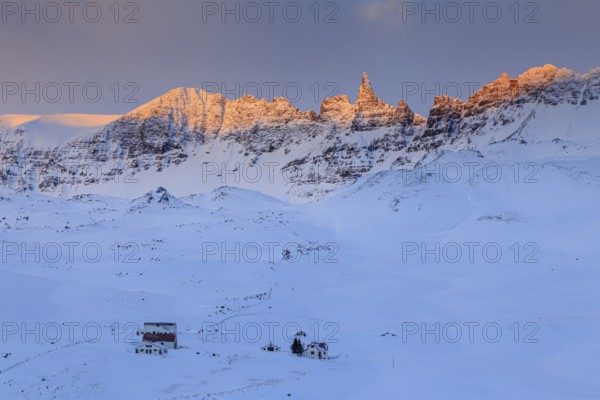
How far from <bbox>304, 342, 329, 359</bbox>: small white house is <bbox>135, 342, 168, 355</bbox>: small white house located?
26.5 ft

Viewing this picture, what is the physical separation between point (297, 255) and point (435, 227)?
22326 millimetres

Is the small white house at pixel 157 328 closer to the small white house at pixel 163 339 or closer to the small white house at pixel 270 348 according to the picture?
the small white house at pixel 163 339

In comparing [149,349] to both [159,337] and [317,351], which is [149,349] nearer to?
[159,337]

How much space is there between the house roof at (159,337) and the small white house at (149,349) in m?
1.01

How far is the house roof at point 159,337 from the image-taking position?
3462 centimetres

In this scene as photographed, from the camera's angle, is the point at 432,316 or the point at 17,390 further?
the point at 432,316

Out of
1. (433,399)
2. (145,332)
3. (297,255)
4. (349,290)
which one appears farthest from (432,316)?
(297,255)

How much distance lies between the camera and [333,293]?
54.8 metres

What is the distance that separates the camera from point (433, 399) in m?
28.5

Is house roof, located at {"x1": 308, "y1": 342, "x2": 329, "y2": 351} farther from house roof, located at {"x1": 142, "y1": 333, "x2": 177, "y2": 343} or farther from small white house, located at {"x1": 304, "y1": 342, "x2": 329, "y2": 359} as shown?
house roof, located at {"x1": 142, "y1": 333, "x2": 177, "y2": 343}

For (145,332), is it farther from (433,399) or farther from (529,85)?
(529,85)

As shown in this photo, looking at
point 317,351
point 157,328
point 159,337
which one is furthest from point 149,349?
point 317,351

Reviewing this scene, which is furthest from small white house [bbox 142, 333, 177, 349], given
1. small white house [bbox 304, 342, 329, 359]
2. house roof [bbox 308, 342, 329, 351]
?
house roof [bbox 308, 342, 329, 351]

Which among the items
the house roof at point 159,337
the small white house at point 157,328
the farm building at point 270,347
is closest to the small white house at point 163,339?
the house roof at point 159,337
